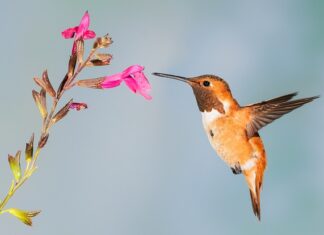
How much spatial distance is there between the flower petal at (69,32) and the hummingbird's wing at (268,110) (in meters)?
2.22

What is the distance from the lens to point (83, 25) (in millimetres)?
3578

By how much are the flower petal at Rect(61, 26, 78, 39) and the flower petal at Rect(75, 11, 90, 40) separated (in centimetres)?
3

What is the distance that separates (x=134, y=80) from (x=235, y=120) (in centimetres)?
173

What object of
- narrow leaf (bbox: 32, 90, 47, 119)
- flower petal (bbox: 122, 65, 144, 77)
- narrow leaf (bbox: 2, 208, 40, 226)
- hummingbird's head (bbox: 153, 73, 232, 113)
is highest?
hummingbird's head (bbox: 153, 73, 232, 113)

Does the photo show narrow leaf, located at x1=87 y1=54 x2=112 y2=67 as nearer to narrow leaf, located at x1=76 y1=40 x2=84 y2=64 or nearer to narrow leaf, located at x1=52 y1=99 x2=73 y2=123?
narrow leaf, located at x1=76 y1=40 x2=84 y2=64

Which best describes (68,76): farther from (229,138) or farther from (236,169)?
(236,169)

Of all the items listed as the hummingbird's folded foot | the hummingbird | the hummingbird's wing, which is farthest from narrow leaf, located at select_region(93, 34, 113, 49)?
the hummingbird's folded foot

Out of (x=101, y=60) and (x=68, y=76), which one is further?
(x=101, y=60)

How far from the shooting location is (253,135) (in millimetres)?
5492

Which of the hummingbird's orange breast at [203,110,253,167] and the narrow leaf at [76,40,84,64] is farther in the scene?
the hummingbird's orange breast at [203,110,253,167]

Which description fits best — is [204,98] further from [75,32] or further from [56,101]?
[56,101]

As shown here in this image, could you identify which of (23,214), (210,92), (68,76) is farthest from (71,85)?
(210,92)

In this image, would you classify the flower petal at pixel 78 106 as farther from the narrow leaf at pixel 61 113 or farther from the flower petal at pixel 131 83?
the flower petal at pixel 131 83

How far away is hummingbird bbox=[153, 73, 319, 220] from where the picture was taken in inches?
198
